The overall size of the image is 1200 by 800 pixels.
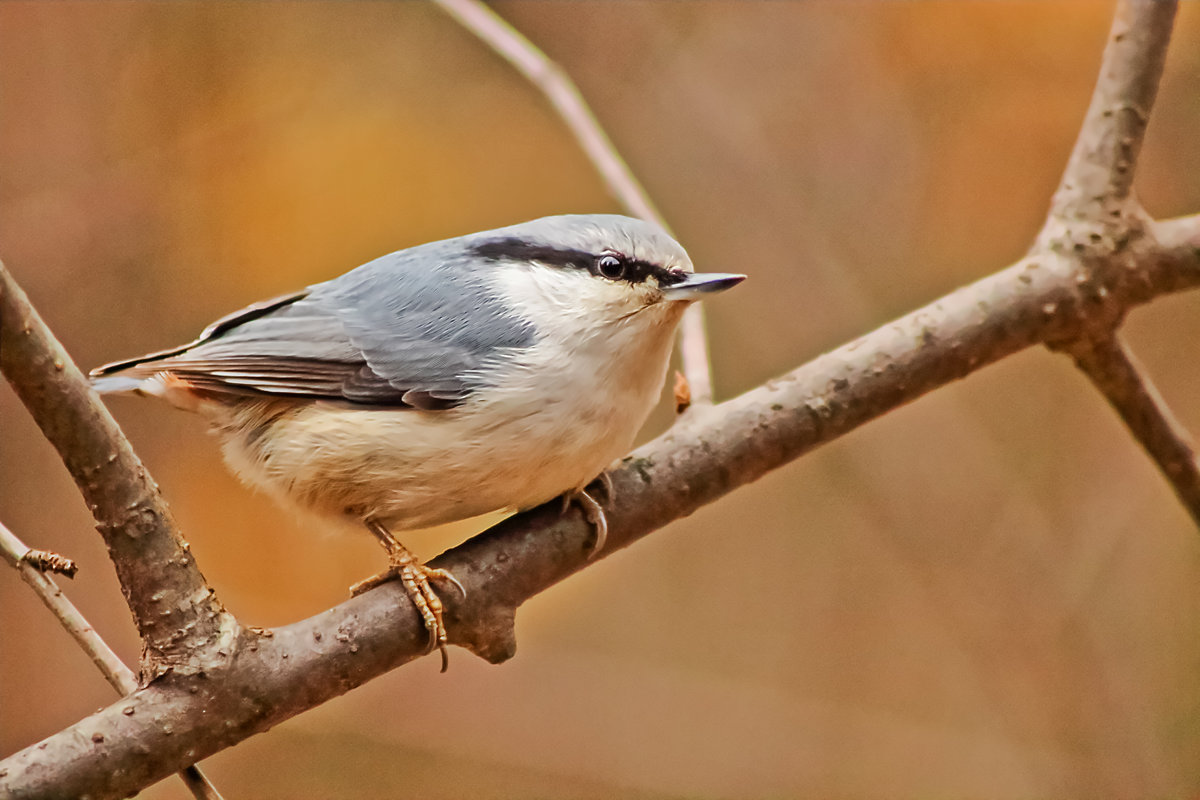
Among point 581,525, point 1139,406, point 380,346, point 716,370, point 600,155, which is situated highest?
point 600,155

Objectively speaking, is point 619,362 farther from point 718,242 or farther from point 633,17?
point 633,17

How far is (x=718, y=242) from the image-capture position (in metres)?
3.04

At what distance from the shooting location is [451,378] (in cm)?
147

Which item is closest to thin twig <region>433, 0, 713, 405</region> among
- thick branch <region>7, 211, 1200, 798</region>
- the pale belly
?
thick branch <region>7, 211, 1200, 798</region>

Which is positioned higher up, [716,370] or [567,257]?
[567,257]

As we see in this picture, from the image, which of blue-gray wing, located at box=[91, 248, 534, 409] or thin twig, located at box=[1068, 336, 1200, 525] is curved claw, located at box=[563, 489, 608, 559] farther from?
thin twig, located at box=[1068, 336, 1200, 525]

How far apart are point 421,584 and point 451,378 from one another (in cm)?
32

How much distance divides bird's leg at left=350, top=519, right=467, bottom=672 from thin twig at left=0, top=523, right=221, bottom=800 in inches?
12.9

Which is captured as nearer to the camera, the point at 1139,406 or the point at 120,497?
the point at 120,497

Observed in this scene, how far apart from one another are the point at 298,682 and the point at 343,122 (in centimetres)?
177

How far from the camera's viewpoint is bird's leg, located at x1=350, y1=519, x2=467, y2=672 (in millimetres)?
1312

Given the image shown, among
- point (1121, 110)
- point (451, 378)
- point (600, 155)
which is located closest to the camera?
point (451, 378)

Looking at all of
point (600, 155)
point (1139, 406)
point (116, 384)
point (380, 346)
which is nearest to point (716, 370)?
point (600, 155)

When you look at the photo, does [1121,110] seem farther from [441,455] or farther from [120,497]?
[120,497]
